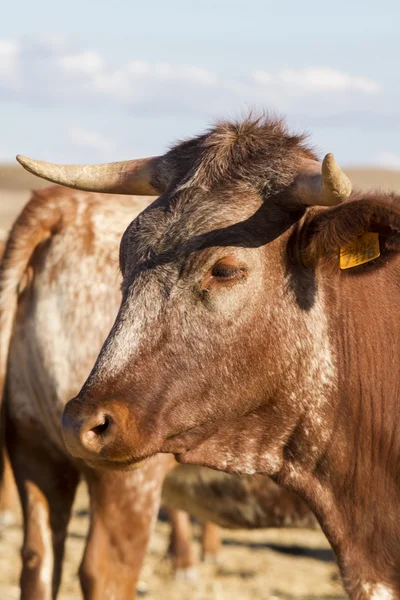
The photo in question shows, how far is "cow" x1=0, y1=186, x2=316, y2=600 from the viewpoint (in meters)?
5.14

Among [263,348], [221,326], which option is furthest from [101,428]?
[263,348]

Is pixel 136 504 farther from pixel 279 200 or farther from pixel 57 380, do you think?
pixel 279 200

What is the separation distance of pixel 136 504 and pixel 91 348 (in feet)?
2.72

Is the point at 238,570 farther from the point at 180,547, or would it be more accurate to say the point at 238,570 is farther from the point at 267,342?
the point at 267,342

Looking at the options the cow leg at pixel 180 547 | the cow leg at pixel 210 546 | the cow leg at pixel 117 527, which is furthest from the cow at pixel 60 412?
the cow leg at pixel 210 546

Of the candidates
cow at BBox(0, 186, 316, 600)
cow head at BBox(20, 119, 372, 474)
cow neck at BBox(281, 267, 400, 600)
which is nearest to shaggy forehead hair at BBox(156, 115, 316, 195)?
cow head at BBox(20, 119, 372, 474)

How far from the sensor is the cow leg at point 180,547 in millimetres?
8000

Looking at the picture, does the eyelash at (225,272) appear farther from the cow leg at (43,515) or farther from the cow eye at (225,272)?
the cow leg at (43,515)

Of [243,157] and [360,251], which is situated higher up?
[243,157]

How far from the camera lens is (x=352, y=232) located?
355cm

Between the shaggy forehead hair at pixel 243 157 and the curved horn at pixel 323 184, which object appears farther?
the shaggy forehead hair at pixel 243 157

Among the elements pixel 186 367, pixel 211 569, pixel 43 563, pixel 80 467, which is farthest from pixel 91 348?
pixel 211 569

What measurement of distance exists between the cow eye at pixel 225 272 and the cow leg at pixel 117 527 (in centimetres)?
178

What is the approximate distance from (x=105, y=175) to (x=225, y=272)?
96cm
